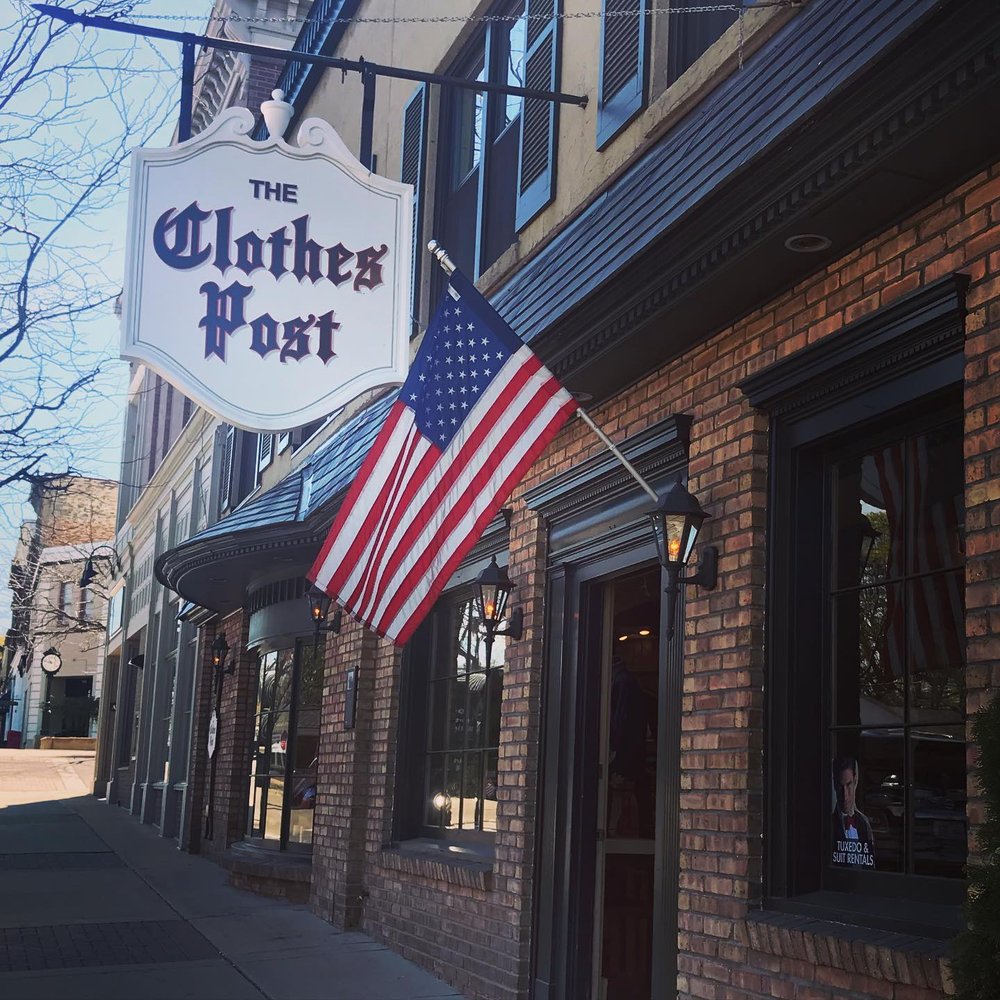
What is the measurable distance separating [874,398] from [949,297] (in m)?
0.62

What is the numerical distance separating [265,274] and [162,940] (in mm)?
5888

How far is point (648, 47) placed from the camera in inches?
265

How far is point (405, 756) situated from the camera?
381 inches

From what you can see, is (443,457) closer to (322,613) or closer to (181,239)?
(181,239)

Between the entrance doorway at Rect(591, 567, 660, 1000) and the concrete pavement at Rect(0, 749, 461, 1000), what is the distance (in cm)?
103

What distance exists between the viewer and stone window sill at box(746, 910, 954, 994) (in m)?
4.16

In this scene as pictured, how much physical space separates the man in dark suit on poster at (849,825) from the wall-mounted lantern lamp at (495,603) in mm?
2919

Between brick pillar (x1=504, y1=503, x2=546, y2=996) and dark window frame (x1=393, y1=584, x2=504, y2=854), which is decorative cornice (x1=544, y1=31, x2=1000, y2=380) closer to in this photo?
brick pillar (x1=504, y1=503, x2=546, y2=996)

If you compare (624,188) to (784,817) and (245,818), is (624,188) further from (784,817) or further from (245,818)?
(245,818)

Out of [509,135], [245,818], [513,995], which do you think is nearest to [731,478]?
[513,995]

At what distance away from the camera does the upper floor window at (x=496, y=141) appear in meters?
8.19

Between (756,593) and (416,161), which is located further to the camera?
(416,161)

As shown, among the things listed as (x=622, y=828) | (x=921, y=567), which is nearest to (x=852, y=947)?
(x=921, y=567)

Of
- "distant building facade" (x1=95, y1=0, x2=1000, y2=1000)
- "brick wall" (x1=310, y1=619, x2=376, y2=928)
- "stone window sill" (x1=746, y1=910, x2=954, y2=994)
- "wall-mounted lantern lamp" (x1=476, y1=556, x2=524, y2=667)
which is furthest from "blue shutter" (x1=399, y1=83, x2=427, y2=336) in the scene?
"stone window sill" (x1=746, y1=910, x2=954, y2=994)
